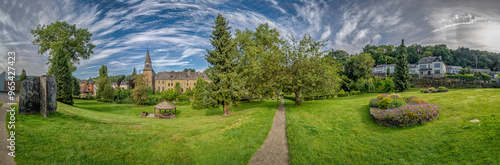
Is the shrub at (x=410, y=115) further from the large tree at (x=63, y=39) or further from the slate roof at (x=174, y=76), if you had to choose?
the slate roof at (x=174, y=76)

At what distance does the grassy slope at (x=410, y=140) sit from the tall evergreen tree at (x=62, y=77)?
24.6m

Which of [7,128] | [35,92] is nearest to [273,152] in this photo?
[7,128]

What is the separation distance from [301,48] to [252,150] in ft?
40.0

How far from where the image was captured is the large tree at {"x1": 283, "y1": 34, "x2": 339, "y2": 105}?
48.7 feet

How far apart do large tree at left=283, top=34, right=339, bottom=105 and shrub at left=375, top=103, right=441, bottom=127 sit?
18.5 feet

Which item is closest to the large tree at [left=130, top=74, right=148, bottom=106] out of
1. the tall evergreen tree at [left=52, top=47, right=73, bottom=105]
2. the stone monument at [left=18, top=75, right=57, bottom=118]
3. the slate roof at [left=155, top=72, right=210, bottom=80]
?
the tall evergreen tree at [left=52, top=47, right=73, bottom=105]

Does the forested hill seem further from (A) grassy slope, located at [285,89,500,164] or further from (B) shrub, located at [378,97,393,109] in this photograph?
(A) grassy slope, located at [285,89,500,164]

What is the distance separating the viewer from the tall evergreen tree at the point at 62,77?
19.1 metres

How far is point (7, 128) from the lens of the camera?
5695 mm

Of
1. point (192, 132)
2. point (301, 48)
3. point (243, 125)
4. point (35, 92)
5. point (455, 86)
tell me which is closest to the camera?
point (35, 92)

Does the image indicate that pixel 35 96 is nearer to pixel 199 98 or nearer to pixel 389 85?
pixel 199 98

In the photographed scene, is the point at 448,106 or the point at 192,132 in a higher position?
the point at 448,106

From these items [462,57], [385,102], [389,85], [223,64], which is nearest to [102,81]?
[223,64]

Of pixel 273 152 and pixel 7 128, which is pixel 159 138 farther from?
pixel 273 152
